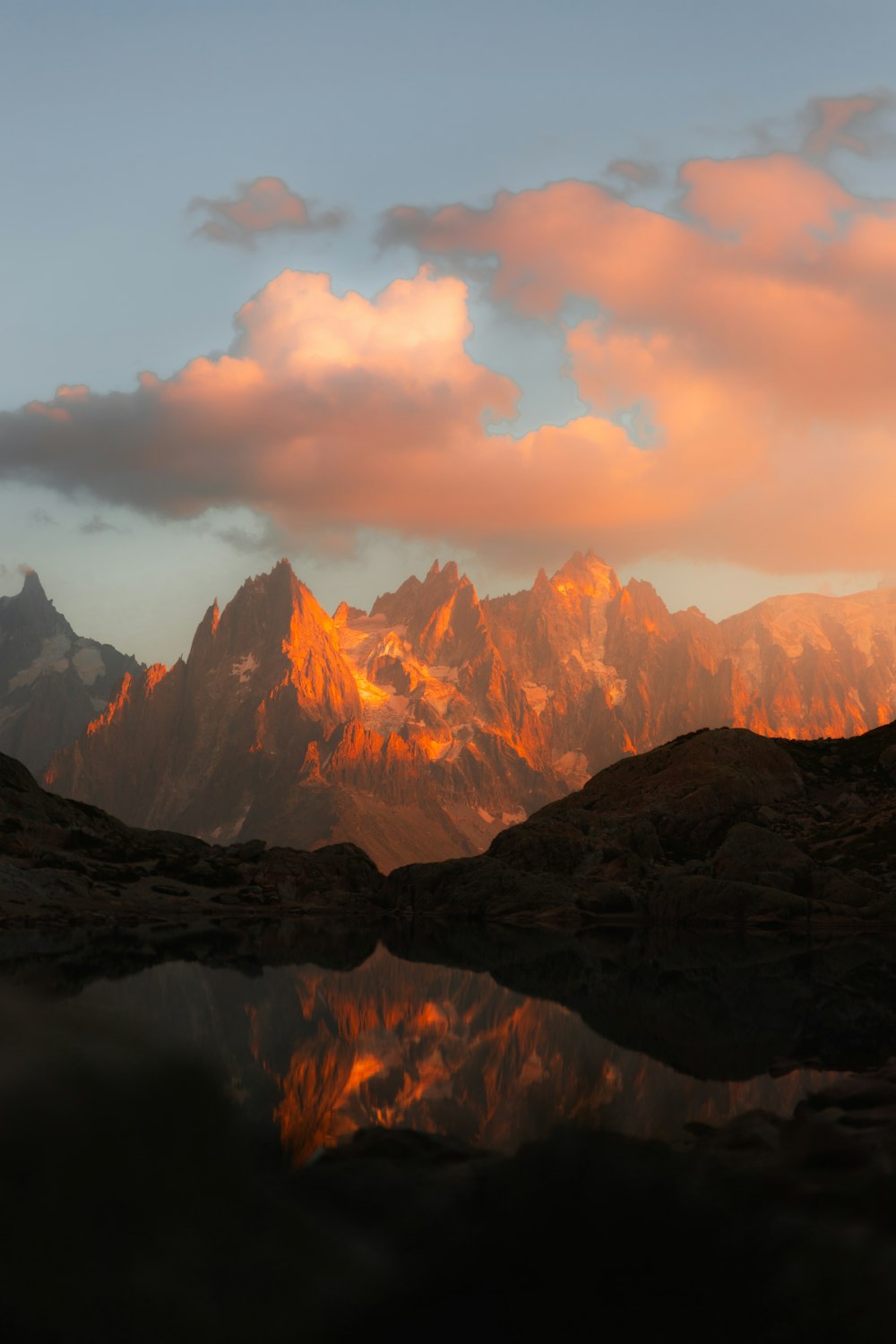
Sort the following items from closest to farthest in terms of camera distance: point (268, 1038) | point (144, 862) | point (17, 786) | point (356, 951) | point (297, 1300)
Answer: point (297, 1300), point (268, 1038), point (356, 951), point (144, 862), point (17, 786)

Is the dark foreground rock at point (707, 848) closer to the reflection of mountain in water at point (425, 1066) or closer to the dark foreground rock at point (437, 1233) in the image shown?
the reflection of mountain in water at point (425, 1066)

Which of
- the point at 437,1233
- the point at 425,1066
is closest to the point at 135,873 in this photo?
the point at 425,1066

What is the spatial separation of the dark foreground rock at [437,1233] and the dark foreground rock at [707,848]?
76.0 m

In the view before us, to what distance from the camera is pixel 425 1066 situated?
2686cm

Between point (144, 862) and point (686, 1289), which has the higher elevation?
point (144, 862)

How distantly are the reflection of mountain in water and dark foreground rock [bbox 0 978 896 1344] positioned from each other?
1403mm

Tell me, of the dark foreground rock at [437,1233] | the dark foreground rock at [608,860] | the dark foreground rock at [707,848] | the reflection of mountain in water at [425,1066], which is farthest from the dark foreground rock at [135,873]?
the dark foreground rock at [437,1233]

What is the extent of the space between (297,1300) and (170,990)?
3116cm

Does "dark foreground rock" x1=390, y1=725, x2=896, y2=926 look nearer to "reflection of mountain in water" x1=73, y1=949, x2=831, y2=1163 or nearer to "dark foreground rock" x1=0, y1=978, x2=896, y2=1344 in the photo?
"reflection of mountain in water" x1=73, y1=949, x2=831, y2=1163

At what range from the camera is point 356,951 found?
6694 cm

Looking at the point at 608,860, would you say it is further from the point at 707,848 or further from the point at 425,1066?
the point at 425,1066

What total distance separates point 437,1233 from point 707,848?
11134cm

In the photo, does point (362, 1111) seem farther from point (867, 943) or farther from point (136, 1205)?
point (867, 943)

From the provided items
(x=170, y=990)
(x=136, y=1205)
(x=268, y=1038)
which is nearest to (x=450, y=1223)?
(x=136, y=1205)
